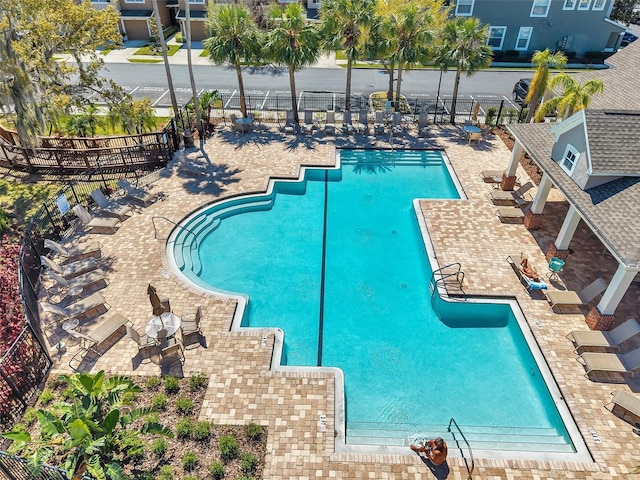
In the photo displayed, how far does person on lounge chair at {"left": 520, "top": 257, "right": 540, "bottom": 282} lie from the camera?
16812 mm

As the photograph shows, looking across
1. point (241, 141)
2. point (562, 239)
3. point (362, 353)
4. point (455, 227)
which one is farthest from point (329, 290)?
point (241, 141)

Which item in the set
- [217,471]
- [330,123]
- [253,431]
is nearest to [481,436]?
[253,431]

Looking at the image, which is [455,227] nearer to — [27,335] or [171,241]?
[171,241]

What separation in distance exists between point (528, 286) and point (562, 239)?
2860 millimetres

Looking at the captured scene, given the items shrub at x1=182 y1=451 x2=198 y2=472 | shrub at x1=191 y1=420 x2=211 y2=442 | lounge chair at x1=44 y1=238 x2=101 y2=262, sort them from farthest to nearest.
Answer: lounge chair at x1=44 y1=238 x2=101 y2=262 < shrub at x1=191 y1=420 x2=211 y2=442 < shrub at x1=182 y1=451 x2=198 y2=472

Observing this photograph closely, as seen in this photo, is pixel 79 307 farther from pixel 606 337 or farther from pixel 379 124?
pixel 379 124

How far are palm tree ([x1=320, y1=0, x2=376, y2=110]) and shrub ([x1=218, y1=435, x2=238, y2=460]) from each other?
24.9 m

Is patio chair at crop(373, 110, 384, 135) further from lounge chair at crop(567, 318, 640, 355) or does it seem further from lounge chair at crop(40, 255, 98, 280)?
lounge chair at crop(40, 255, 98, 280)

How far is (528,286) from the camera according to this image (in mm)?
16797

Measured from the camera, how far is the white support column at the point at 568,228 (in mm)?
16844

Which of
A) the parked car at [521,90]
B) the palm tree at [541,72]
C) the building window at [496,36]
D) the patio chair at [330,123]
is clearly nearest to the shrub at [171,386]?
the patio chair at [330,123]

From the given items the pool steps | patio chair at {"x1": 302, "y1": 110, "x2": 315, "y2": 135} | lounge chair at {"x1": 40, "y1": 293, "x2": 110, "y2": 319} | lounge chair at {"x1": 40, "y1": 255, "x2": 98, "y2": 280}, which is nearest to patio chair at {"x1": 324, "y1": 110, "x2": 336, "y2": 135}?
patio chair at {"x1": 302, "y1": 110, "x2": 315, "y2": 135}

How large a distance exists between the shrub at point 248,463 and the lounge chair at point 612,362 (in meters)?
10.9

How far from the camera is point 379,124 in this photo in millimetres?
30516
